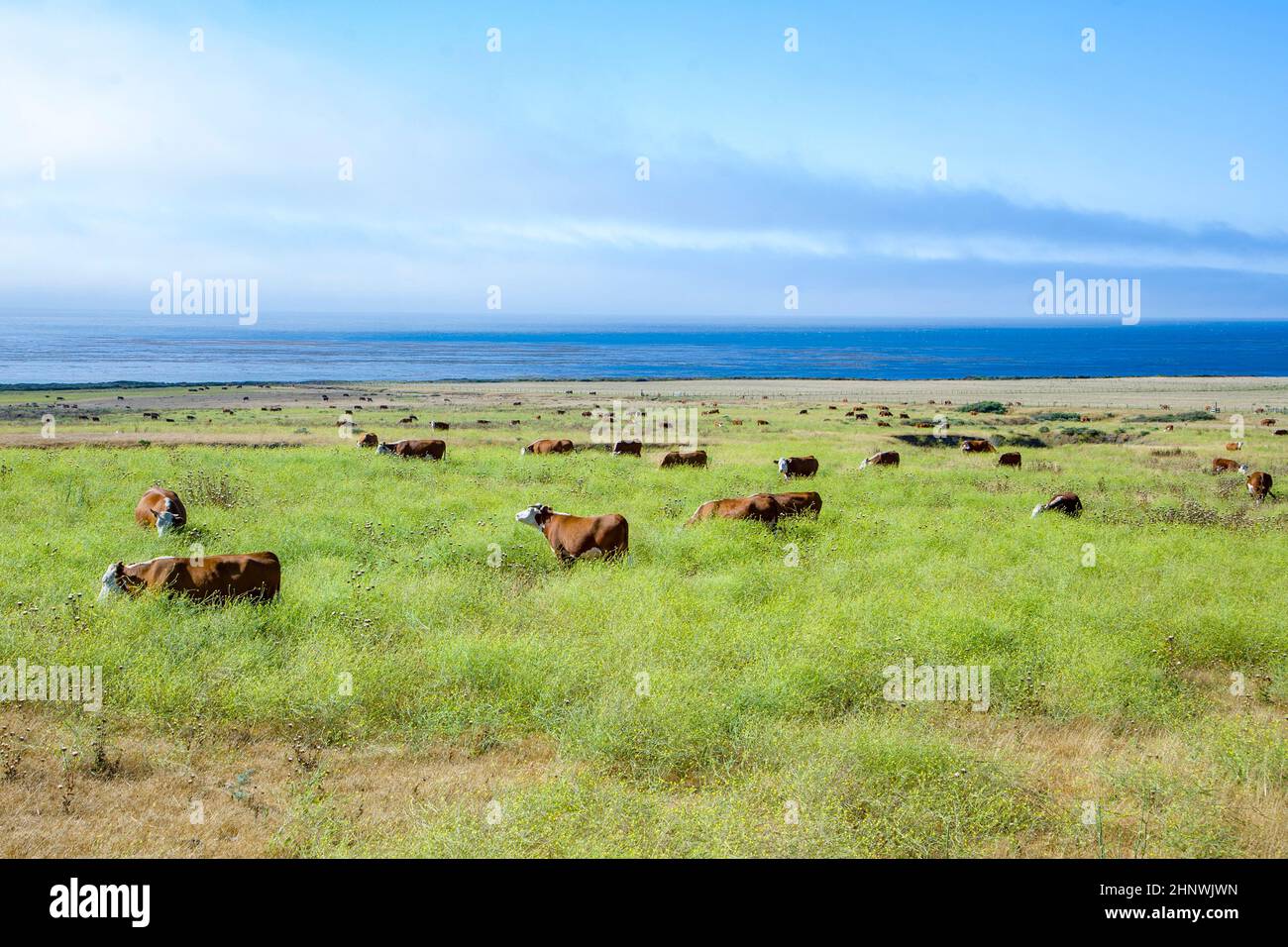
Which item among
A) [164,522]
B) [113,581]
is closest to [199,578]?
[113,581]

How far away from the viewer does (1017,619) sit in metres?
9.77

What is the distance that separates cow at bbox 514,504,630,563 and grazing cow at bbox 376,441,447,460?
1328 centimetres

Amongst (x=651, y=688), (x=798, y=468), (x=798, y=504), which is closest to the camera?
(x=651, y=688)

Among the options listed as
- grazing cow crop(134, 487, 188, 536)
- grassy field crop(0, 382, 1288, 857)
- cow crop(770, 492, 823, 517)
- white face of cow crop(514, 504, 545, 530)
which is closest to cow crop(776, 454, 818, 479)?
cow crop(770, 492, 823, 517)

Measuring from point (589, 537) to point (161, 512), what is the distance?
7.04 m

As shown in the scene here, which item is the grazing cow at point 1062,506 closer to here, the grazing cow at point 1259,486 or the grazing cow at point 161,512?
the grazing cow at point 1259,486

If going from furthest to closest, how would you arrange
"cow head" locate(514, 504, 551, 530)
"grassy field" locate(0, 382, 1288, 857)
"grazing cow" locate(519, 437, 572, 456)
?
"grazing cow" locate(519, 437, 572, 456), "cow head" locate(514, 504, 551, 530), "grassy field" locate(0, 382, 1288, 857)

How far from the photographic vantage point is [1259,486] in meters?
20.3

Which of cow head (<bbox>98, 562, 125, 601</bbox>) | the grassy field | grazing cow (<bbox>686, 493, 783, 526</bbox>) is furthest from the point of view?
grazing cow (<bbox>686, 493, 783, 526</bbox>)

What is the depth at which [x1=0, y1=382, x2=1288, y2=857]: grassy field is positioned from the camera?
5609 millimetres

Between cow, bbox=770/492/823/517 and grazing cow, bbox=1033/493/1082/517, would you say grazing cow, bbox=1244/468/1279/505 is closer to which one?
grazing cow, bbox=1033/493/1082/517

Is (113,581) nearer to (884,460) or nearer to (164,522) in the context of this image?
(164,522)

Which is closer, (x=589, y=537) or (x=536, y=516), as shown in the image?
(x=589, y=537)

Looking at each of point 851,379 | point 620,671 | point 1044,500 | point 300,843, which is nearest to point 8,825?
point 300,843
